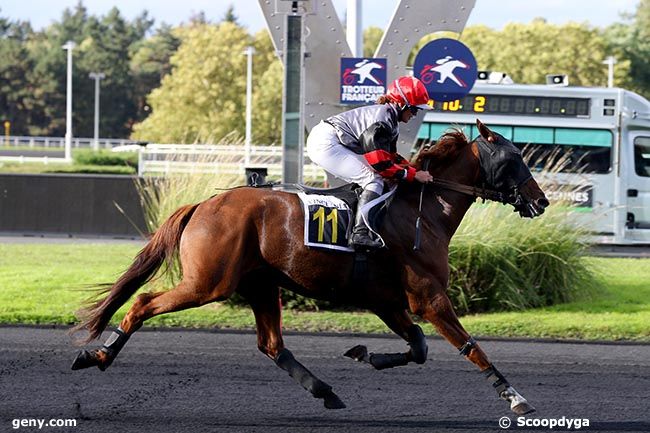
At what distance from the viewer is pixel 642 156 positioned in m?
21.3

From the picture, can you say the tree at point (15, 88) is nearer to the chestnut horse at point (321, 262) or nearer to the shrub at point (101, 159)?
the shrub at point (101, 159)

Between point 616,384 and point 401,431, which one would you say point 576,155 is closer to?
point 616,384

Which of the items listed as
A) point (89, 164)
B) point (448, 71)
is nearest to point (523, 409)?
point (448, 71)

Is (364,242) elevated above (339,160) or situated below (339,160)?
below

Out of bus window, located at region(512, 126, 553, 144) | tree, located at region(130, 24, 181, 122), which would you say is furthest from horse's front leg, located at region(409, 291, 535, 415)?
tree, located at region(130, 24, 181, 122)

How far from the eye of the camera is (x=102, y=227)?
20875 mm

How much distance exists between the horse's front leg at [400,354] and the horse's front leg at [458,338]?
1.04 feet

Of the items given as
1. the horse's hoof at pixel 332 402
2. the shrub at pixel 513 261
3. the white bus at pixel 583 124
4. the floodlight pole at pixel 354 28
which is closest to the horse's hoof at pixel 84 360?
the horse's hoof at pixel 332 402

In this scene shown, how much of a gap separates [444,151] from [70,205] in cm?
1446

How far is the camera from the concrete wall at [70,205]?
20656mm

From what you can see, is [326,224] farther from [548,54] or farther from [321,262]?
[548,54]

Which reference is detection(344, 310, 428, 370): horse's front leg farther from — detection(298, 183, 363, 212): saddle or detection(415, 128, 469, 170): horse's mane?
detection(415, 128, 469, 170): horse's mane

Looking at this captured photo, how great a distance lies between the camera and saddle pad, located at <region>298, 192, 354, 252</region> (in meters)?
7.01

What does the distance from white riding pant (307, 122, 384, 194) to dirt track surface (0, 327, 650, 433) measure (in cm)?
149
